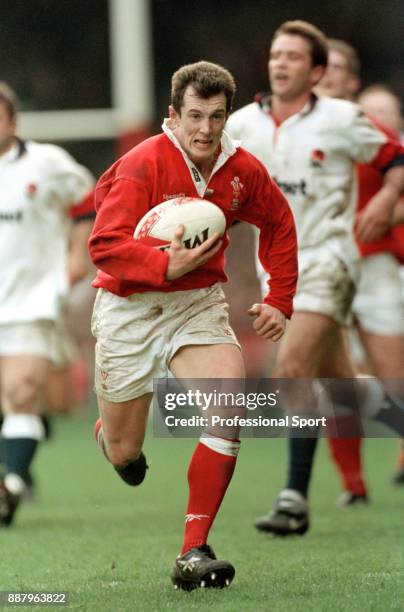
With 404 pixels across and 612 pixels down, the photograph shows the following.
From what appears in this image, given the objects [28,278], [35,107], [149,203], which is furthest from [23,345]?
[35,107]

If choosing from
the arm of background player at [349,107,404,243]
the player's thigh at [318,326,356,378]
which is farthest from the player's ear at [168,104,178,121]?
the player's thigh at [318,326,356,378]

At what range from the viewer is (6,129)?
761 centimetres

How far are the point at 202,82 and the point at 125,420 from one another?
1226mm

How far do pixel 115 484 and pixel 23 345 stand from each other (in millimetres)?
1834

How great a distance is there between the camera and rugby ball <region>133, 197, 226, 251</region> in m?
4.87

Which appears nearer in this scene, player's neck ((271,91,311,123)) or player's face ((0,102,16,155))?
player's neck ((271,91,311,123))

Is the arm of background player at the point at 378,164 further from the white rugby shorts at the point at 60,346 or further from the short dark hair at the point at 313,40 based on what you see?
the white rugby shorts at the point at 60,346

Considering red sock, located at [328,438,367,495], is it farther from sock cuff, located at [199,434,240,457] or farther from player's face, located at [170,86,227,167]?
player's face, located at [170,86,227,167]

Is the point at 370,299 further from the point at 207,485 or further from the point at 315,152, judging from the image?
the point at 207,485

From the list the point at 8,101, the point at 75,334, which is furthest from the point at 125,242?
the point at 75,334

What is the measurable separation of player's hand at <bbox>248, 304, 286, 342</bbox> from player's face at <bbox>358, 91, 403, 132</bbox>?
163 inches

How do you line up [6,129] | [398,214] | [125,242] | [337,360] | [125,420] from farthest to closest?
1. [6,129]
2. [398,214]
3. [337,360]
4. [125,420]
5. [125,242]

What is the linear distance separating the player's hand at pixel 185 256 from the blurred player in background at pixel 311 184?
6.53 feet

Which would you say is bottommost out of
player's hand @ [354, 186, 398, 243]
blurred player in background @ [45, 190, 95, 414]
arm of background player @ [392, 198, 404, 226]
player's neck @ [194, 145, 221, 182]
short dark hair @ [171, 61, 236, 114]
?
blurred player in background @ [45, 190, 95, 414]
